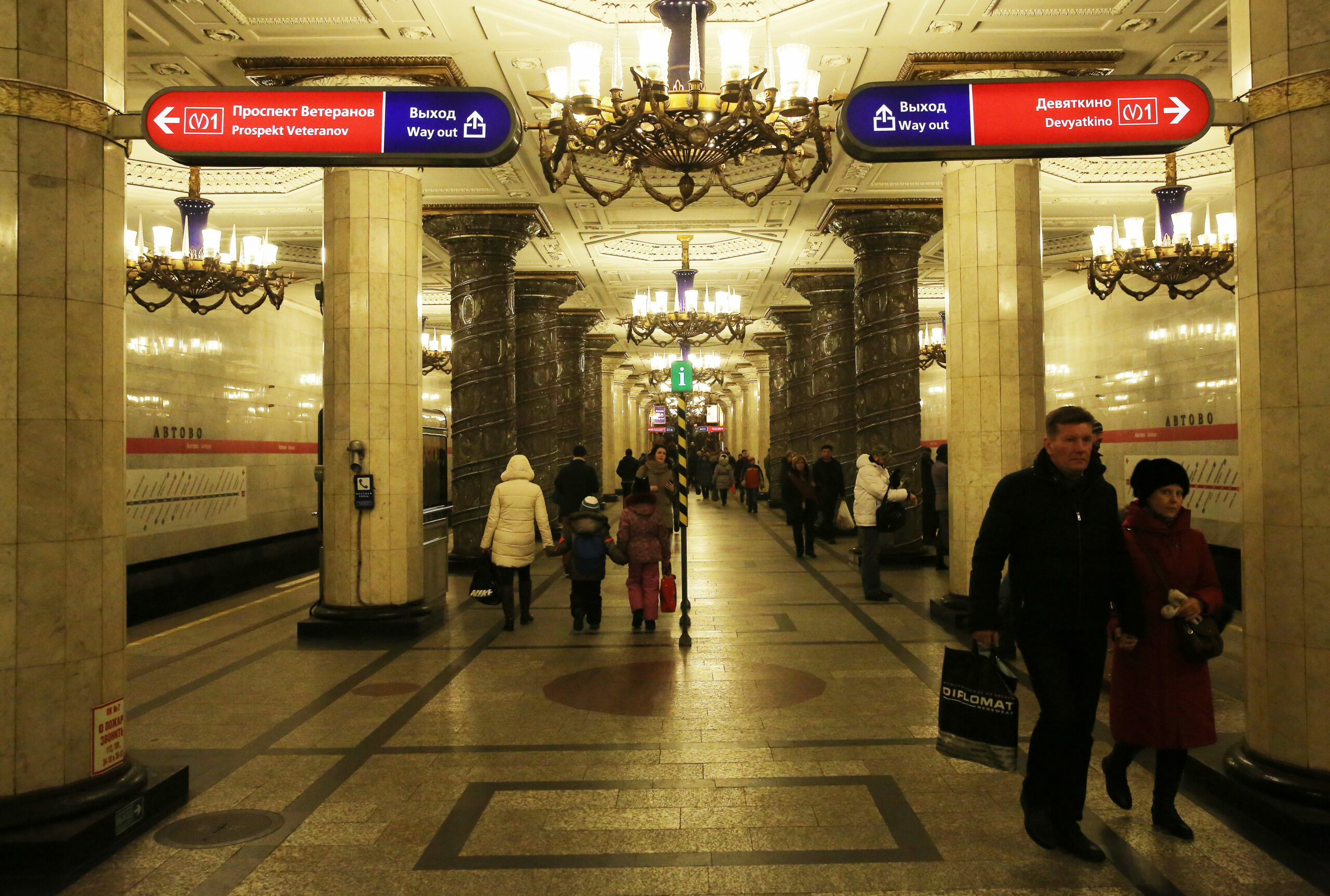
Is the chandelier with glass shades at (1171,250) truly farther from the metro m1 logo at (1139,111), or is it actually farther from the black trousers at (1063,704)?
the black trousers at (1063,704)

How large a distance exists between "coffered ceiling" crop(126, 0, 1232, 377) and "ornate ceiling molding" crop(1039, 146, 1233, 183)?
3 centimetres

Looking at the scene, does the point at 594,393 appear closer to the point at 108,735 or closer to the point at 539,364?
the point at 539,364

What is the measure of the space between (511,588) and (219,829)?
517 centimetres

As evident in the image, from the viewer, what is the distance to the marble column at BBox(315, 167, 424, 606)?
352 inches

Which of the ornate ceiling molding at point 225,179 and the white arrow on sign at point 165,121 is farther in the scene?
the ornate ceiling molding at point 225,179

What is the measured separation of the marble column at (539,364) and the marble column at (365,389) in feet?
26.1

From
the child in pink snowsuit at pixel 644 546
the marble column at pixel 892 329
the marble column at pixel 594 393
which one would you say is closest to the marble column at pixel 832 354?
the marble column at pixel 892 329

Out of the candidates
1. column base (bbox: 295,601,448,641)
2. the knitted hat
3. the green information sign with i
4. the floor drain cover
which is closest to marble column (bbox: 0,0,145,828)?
the floor drain cover

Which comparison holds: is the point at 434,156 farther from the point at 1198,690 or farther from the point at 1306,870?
the point at 1306,870

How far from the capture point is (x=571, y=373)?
2541cm

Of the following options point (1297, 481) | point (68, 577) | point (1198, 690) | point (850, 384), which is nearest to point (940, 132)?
point (1297, 481)

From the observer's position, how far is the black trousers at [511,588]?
938 centimetres

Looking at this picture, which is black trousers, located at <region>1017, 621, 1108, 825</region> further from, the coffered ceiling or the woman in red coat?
the coffered ceiling

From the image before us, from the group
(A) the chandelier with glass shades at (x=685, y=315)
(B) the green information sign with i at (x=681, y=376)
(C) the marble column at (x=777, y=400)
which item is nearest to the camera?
(B) the green information sign with i at (x=681, y=376)
